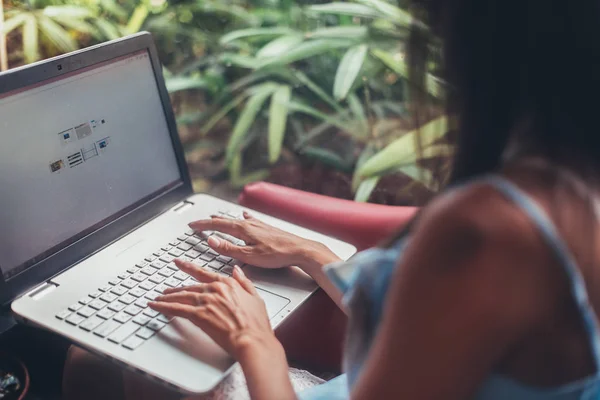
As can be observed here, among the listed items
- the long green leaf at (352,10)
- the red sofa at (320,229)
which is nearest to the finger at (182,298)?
the red sofa at (320,229)

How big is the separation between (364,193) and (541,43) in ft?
3.58

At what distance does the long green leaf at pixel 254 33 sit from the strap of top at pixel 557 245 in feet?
4.45

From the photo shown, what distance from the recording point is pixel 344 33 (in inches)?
65.1

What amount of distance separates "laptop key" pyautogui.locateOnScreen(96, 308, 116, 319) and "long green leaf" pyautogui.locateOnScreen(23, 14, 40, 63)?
115cm

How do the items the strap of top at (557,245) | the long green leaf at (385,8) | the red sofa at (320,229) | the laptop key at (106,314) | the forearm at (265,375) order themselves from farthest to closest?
the long green leaf at (385,8) < the red sofa at (320,229) < the laptop key at (106,314) < the forearm at (265,375) < the strap of top at (557,245)

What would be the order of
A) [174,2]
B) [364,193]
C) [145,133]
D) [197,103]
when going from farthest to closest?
[197,103] → [174,2] → [364,193] → [145,133]

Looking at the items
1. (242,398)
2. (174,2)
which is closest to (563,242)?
(242,398)

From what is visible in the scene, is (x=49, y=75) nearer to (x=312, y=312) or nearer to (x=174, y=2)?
(x=312, y=312)

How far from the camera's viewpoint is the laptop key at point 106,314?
83cm

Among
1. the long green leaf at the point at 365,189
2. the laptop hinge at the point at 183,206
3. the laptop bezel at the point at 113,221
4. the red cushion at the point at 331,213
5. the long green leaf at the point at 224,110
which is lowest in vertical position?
the long green leaf at the point at 365,189

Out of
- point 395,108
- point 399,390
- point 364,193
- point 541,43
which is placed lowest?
point 364,193

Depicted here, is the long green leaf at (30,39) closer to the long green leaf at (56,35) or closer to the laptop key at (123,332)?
the long green leaf at (56,35)

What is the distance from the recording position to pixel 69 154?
908 mm

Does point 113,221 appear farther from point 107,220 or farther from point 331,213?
point 331,213
